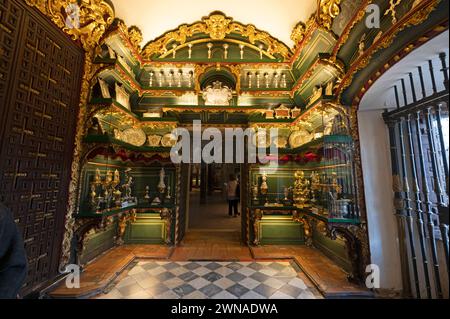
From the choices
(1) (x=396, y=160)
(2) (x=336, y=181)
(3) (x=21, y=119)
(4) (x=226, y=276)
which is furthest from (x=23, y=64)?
(1) (x=396, y=160)

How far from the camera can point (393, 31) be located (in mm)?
1751

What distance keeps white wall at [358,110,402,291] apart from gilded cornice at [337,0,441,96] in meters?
0.66

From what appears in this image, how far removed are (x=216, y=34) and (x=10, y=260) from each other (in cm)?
475

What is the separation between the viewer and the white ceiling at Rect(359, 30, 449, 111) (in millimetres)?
1691

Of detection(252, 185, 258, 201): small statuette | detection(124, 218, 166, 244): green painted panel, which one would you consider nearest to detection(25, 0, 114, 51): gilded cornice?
detection(124, 218, 166, 244): green painted panel

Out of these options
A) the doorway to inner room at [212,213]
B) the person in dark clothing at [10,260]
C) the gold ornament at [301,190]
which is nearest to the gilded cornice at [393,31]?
the gold ornament at [301,190]

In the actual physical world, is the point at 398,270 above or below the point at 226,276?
above

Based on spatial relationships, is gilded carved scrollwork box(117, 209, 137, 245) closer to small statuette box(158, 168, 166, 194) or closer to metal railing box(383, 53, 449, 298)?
small statuette box(158, 168, 166, 194)

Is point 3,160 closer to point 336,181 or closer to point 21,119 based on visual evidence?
point 21,119

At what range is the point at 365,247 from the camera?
8.21 ft

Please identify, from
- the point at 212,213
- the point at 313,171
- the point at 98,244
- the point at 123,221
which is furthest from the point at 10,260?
the point at 212,213

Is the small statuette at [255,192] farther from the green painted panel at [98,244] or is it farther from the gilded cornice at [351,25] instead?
the green painted panel at [98,244]

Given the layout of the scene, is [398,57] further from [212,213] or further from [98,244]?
[212,213]
